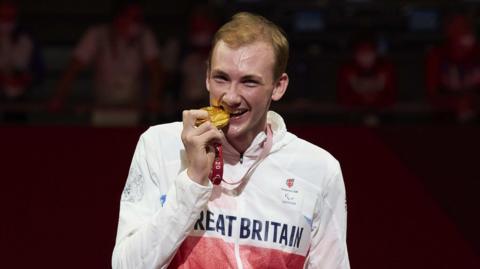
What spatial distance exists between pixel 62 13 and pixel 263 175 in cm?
602

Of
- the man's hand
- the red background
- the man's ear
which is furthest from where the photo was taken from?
the red background

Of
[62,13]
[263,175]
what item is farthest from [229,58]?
[62,13]

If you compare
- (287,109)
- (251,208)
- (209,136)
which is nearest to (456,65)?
(287,109)

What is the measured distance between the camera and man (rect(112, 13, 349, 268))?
217 cm

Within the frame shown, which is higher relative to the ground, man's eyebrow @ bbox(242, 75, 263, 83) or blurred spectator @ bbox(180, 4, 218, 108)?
man's eyebrow @ bbox(242, 75, 263, 83)

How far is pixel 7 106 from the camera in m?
5.98

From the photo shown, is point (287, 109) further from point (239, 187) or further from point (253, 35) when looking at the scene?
point (253, 35)

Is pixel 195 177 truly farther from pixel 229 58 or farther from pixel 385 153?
pixel 385 153

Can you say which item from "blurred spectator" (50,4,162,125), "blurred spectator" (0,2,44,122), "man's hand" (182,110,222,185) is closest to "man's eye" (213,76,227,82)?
"man's hand" (182,110,222,185)

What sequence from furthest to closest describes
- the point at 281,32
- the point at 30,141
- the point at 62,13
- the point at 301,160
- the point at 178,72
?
1. the point at 62,13
2. the point at 178,72
3. the point at 30,141
4. the point at 301,160
5. the point at 281,32

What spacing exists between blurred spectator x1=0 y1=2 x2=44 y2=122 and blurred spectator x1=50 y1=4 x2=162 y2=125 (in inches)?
9.9

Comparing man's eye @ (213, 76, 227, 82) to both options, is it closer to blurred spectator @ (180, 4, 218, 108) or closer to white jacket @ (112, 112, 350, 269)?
white jacket @ (112, 112, 350, 269)

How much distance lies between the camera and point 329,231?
2467mm

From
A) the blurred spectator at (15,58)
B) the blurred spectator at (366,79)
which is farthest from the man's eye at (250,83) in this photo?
the blurred spectator at (15,58)
